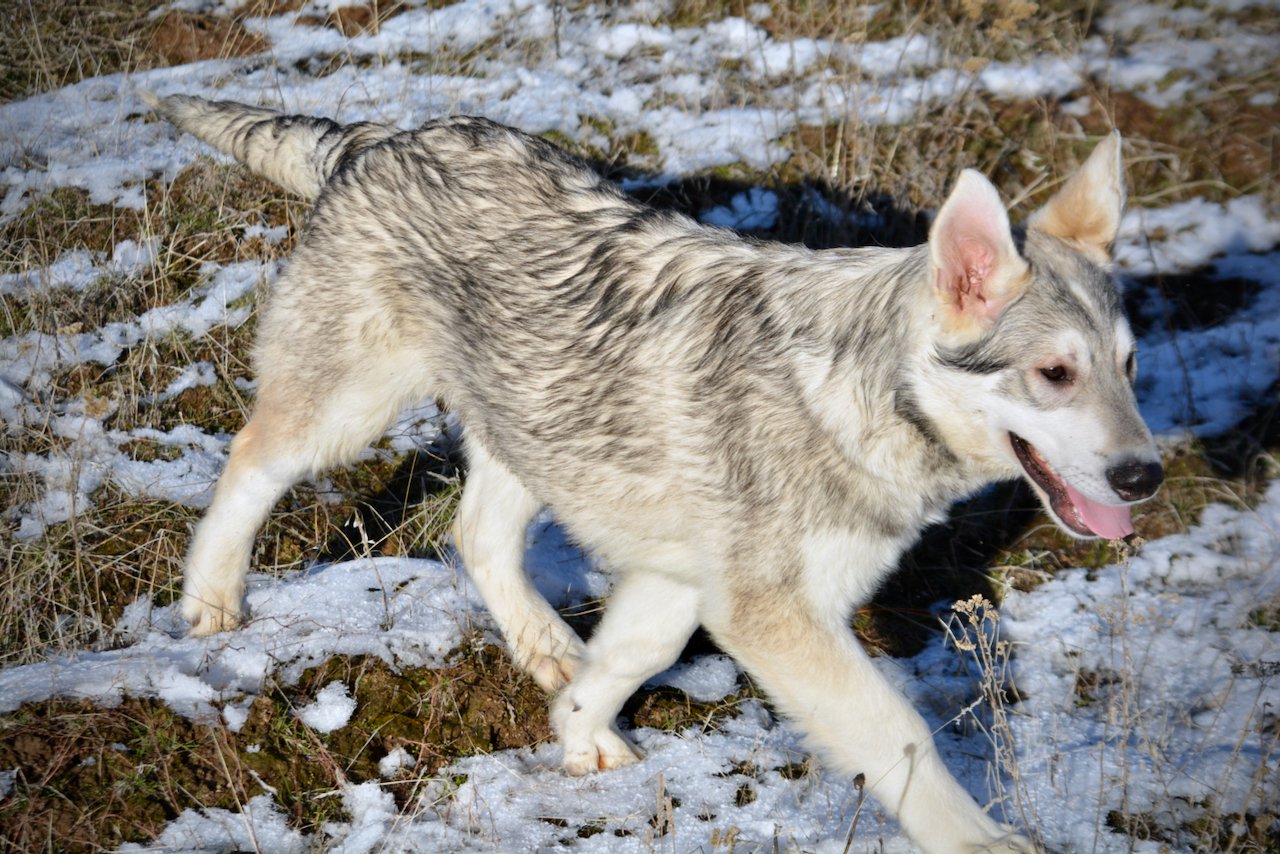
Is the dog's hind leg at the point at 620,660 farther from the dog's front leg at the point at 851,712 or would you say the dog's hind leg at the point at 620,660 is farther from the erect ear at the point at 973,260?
the erect ear at the point at 973,260

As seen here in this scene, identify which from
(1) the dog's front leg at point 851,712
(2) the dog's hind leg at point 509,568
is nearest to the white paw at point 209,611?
(2) the dog's hind leg at point 509,568

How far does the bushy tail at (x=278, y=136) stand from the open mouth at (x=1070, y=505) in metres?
2.95

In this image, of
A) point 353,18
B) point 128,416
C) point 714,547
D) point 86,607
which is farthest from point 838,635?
point 353,18

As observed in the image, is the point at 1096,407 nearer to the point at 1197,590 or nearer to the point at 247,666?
the point at 1197,590

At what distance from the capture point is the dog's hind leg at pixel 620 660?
12.2 ft

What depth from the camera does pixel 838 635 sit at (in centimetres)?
323

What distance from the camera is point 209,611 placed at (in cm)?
419

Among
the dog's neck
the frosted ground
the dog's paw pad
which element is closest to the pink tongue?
the dog's neck

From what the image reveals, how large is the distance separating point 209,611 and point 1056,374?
123 inches

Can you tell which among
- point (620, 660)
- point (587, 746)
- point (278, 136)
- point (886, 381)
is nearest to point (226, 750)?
point (587, 746)

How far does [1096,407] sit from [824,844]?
1534mm

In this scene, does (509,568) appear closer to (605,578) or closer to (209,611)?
(605,578)

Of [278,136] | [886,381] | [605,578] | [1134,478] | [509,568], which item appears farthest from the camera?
[605,578]

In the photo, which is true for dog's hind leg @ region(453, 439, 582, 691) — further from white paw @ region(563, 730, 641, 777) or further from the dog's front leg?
the dog's front leg
